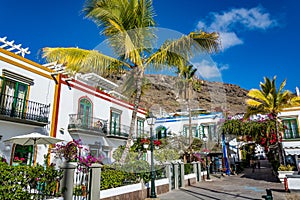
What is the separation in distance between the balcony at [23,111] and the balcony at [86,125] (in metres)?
1.33

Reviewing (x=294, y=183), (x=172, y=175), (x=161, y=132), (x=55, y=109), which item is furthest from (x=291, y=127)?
(x=161, y=132)

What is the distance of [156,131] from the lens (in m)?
6.23

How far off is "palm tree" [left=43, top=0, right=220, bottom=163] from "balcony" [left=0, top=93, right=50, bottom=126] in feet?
18.1

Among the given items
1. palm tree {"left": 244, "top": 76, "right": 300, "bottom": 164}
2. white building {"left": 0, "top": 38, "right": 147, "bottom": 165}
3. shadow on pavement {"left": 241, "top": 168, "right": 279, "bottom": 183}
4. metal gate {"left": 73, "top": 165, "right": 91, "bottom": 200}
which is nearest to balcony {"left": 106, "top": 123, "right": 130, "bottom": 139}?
white building {"left": 0, "top": 38, "right": 147, "bottom": 165}

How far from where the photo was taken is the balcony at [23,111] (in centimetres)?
1059

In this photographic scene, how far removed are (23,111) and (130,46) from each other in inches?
326

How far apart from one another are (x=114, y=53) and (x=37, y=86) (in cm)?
816

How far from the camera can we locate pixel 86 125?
44.2 ft

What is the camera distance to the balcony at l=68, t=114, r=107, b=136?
12305mm

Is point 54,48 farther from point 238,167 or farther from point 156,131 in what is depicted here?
point 238,167

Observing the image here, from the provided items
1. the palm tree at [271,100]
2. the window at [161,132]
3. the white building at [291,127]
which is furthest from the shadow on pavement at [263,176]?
the window at [161,132]

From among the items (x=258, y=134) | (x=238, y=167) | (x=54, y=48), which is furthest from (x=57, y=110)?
(x=238, y=167)

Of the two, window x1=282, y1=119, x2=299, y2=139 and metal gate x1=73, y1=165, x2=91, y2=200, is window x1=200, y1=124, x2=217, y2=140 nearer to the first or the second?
metal gate x1=73, y1=165, x2=91, y2=200

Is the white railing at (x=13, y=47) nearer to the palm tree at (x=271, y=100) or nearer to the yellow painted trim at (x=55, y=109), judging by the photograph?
the yellow painted trim at (x=55, y=109)
